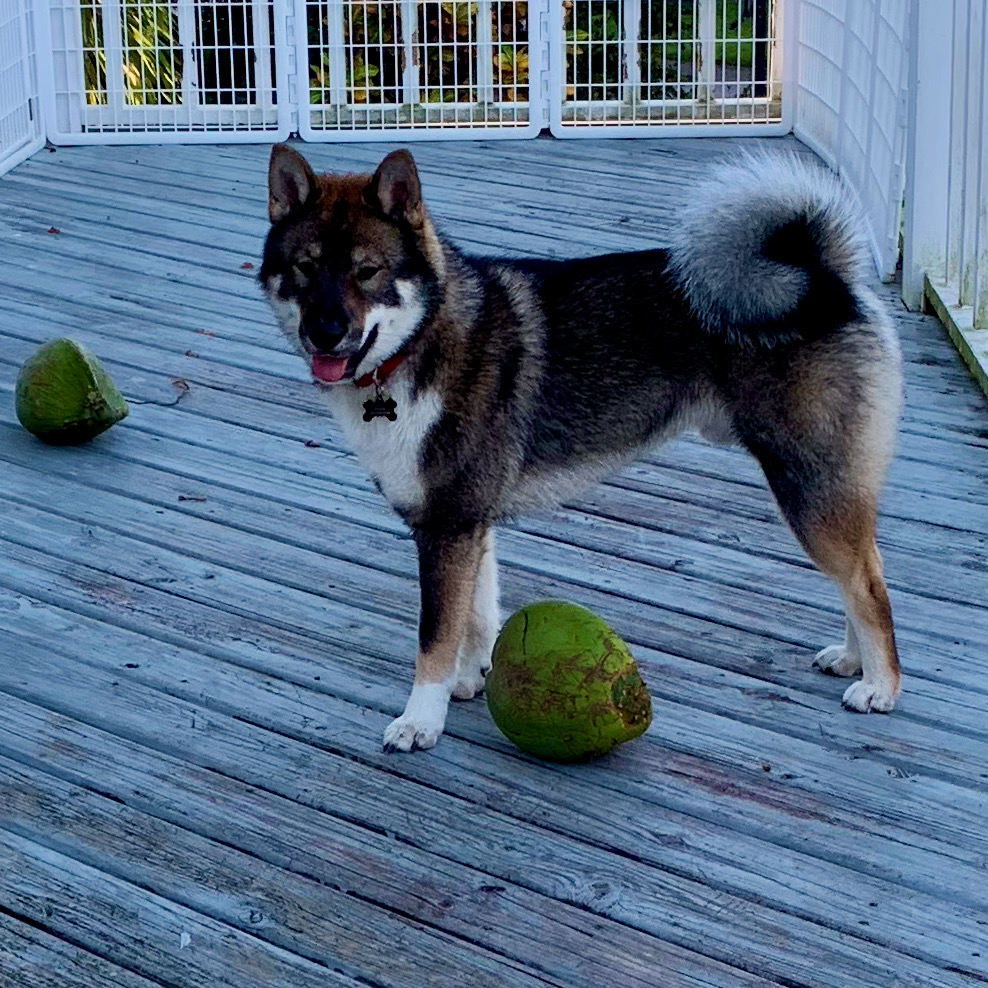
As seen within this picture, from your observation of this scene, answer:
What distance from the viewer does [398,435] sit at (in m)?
2.70

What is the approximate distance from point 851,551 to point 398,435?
0.77 metres

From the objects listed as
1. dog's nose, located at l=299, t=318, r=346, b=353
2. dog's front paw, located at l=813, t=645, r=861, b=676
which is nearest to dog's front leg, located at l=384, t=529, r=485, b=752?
dog's nose, located at l=299, t=318, r=346, b=353

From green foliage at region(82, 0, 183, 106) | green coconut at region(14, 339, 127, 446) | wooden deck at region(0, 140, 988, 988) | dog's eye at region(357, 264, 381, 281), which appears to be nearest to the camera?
wooden deck at region(0, 140, 988, 988)

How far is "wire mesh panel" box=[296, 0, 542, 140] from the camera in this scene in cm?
672

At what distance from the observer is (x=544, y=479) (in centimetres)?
288

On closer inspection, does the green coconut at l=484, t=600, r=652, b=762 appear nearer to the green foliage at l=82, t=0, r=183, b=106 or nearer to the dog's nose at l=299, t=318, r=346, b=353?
the dog's nose at l=299, t=318, r=346, b=353

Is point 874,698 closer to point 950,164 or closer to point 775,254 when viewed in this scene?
point 775,254

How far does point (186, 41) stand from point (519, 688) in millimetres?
4831

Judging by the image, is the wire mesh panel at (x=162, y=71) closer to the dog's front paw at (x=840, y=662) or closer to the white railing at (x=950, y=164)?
the white railing at (x=950, y=164)

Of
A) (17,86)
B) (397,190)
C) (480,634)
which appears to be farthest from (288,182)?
(17,86)

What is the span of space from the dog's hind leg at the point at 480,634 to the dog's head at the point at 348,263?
1.43 ft

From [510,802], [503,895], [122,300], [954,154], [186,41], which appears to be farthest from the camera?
[186,41]

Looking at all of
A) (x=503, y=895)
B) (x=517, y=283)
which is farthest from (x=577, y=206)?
(x=503, y=895)

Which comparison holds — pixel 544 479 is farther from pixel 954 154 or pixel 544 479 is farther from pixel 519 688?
pixel 954 154
